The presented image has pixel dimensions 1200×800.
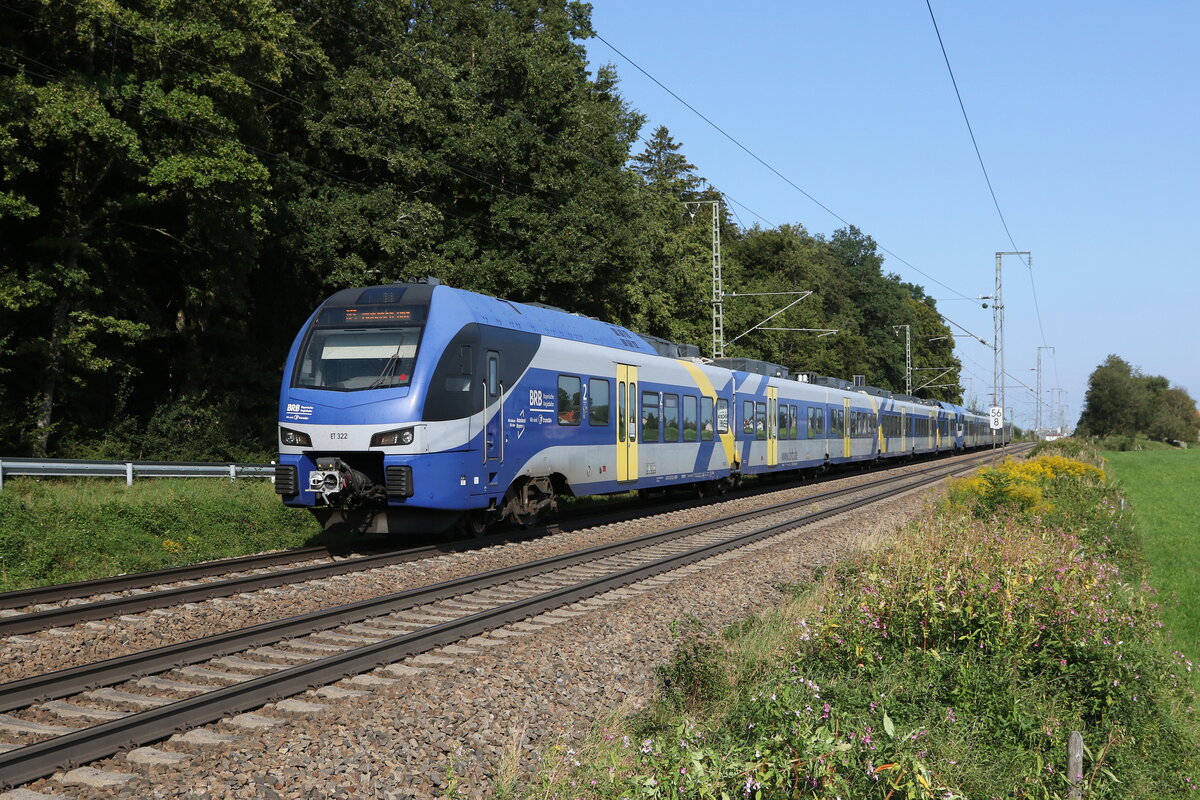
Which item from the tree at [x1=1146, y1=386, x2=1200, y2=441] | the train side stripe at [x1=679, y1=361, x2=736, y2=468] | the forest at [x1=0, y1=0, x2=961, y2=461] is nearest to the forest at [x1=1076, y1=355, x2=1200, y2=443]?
the tree at [x1=1146, y1=386, x2=1200, y2=441]

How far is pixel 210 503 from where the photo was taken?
54.4 ft

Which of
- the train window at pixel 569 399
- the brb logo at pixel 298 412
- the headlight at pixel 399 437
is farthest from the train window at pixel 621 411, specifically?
the brb logo at pixel 298 412

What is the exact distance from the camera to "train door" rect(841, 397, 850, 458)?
120ft

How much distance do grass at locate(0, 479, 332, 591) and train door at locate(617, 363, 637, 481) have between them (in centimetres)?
560

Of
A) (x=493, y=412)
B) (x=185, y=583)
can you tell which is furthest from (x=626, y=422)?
(x=185, y=583)

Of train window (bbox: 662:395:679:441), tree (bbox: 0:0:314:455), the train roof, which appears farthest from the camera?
train window (bbox: 662:395:679:441)

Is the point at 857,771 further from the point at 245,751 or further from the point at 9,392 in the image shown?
the point at 9,392

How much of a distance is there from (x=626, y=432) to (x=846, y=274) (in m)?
102

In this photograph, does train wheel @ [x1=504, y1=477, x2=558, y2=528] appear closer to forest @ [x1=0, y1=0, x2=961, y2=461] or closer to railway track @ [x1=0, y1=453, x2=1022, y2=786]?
railway track @ [x1=0, y1=453, x2=1022, y2=786]

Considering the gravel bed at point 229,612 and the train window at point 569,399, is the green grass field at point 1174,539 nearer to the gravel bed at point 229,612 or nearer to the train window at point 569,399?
the gravel bed at point 229,612

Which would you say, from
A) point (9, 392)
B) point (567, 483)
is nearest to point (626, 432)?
point (567, 483)

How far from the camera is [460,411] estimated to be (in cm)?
1366

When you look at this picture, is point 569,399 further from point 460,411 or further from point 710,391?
point 710,391

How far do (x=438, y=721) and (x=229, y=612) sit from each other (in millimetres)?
4215
